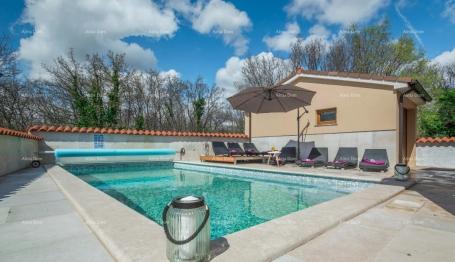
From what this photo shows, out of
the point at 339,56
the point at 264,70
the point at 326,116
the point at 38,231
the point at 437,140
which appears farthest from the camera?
the point at 264,70

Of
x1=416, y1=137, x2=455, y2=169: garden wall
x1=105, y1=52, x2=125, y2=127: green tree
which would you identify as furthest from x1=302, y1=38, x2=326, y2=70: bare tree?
x1=105, y1=52, x2=125, y2=127: green tree

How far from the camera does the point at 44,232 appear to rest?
8.89ft

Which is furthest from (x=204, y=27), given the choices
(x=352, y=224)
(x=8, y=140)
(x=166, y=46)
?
(x=352, y=224)

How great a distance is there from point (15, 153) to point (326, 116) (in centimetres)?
1240

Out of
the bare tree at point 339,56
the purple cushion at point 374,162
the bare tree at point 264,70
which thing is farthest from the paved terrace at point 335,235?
the bare tree at point 264,70

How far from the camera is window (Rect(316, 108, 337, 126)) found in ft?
36.4

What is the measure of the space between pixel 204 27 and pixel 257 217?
44.0 feet

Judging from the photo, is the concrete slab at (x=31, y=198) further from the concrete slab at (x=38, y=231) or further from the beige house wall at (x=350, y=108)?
the beige house wall at (x=350, y=108)

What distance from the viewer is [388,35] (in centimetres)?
1853

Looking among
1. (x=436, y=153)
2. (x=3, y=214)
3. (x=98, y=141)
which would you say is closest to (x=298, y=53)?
(x=436, y=153)

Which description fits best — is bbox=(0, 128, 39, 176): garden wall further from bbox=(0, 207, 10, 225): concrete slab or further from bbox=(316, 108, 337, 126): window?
bbox=(316, 108, 337, 126): window

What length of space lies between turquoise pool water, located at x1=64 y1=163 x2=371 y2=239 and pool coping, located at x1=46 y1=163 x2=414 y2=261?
1.22 m

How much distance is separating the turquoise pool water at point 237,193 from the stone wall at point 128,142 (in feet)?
12.9

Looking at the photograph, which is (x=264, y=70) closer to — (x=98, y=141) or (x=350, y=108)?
(x=350, y=108)
